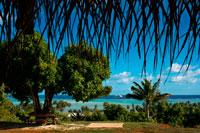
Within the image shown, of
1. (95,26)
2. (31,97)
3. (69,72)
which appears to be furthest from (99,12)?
(31,97)

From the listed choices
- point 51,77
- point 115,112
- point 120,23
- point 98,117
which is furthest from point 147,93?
point 120,23

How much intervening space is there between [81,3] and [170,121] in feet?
58.9

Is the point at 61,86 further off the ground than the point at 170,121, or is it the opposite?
the point at 61,86

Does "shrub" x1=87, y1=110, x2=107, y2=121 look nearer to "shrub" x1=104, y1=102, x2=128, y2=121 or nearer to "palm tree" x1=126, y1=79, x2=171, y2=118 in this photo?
"shrub" x1=104, y1=102, x2=128, y2=121

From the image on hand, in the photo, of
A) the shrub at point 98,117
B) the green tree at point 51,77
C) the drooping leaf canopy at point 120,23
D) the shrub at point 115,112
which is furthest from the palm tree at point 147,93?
the drooping leaf canopy at point 120,23

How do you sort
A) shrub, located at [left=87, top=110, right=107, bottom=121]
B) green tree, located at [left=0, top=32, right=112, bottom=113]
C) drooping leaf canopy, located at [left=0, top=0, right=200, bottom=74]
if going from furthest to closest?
shrub, located at [left=87, top=110, right=107, bottom=121], green tree, located at [left=0, top=32, right=112, bottom=113], drooping leaf canopy, located at [left=0, top=0, right=200, bottom=74]

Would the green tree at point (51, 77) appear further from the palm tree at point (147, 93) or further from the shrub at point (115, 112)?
the palm tree at point (147, 93)

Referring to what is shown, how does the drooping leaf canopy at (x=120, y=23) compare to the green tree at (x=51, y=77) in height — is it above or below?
below

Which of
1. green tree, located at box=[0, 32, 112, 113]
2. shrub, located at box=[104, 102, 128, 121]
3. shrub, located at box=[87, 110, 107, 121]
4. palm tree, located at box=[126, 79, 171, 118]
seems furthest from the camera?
palm tree, located at box=[126, 79, 171, 118]

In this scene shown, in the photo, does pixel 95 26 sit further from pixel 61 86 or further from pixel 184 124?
pixel 184 124

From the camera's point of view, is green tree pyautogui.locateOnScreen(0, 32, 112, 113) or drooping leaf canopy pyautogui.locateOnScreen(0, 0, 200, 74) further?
green tree pyautogui.locateOnScreen(0, 32, 112, 113)

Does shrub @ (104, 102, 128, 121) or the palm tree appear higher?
the palm tree

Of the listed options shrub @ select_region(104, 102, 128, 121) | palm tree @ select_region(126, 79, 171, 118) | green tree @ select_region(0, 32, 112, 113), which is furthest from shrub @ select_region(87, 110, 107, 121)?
palm tree @ select_region(126, 79, 171, 118)

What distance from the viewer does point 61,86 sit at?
1281cm
